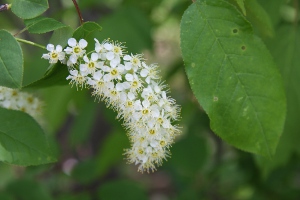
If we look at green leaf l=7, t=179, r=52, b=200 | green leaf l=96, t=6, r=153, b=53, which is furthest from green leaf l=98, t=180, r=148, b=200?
green leaf l=96, t=6, r=153, b=53

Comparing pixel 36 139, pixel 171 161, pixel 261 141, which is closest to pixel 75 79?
pixel 36 139

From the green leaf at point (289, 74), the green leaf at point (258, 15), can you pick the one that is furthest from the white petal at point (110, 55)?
the green leaf at point (289, 74)

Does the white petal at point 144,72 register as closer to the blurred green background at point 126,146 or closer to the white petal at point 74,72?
the white petal at point 74,72

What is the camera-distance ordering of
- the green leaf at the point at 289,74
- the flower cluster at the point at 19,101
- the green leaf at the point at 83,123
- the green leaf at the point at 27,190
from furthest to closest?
the green leaf at the point at 83,123 < the green leaf at the point at 27,190 < the green leaf at the point at 289,74 < the flower cluster at the point at 19,101

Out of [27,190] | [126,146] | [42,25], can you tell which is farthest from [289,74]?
[27,190]

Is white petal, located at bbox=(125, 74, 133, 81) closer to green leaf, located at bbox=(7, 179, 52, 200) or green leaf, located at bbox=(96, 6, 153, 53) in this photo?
green leaf, located at bbox=(96, 6, 153, 53)
